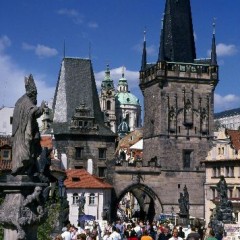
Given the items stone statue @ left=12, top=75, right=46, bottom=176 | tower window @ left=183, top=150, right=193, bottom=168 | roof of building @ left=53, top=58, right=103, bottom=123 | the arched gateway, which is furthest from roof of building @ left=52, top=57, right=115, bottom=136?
stone statue @ left=12, top=75, right=46, bottom=176

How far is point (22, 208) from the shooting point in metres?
9.32

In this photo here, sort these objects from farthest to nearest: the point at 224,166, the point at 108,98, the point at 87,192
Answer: the point at 108,98 < the point at 87,192 < the point at 224,166

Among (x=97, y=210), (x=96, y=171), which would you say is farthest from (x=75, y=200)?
(x=96, y=171)

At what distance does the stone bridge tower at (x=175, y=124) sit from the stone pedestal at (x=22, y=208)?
59.3 meters

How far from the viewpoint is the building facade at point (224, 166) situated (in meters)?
57.6

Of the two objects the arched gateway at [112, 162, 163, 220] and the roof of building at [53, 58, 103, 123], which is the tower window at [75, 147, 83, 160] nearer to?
the roof of building at [53, 58, 103, 123]

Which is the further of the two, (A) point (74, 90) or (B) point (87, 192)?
(A) point (74, 90)

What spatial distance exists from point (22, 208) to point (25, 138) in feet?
3.20

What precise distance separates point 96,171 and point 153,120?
28.7 ft

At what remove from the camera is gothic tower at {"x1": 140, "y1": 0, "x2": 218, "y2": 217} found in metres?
69.9

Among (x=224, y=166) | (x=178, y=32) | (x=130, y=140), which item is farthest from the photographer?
(x=130, y=140)

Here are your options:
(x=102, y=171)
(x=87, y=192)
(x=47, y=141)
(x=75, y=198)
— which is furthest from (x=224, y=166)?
(x=47, y=141)

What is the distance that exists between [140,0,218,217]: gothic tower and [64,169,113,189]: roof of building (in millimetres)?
8420

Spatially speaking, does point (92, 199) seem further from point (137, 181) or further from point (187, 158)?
point (187, 158)
